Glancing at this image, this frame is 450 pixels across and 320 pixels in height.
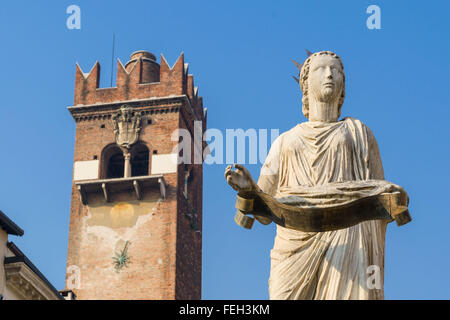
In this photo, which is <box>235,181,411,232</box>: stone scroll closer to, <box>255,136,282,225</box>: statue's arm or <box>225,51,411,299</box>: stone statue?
<box>225,51,411,299</box>: stone statue

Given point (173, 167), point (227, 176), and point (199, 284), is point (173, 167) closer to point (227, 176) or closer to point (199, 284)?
point (199, 284)

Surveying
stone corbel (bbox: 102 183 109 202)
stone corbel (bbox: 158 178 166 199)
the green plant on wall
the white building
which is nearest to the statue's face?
the white building

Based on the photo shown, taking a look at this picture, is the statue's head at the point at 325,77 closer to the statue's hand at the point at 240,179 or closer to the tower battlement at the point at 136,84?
the statue's hand at the point at 240,179

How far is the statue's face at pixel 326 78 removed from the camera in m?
7.10

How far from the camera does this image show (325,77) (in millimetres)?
7113

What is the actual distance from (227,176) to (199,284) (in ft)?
167

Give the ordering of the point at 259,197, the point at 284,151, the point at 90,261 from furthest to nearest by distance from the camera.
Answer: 1. the point at 90,261
2. the point at 284,151
3. the point at 259,197

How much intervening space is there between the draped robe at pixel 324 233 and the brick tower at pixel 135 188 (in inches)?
1688

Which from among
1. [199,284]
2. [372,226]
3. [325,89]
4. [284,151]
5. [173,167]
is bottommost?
[372,226]

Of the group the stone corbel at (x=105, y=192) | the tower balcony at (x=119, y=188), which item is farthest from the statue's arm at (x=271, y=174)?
the stone corbel at (x=105, y=192)

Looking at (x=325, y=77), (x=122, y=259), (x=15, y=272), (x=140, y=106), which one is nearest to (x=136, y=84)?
(x=140, y=106)

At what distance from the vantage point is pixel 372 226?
6.55 metres
